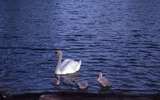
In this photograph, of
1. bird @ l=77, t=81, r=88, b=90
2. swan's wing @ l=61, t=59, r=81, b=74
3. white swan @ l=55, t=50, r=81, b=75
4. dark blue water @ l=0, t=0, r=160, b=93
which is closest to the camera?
bird @ l=77, t=81, r=88, b=90

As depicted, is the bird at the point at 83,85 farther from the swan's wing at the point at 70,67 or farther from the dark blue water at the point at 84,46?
the swan's wing at the point at 70,67

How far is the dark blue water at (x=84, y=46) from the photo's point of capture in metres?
26.8

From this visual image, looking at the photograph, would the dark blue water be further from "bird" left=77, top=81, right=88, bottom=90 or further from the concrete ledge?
the concrete ledge

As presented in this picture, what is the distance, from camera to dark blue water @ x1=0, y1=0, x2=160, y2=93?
87.8 ft

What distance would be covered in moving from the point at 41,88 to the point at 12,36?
697 inches

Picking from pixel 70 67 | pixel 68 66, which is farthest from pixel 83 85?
pixel 68 66

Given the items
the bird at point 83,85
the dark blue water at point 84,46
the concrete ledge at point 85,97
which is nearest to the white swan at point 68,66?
the dark blue water at point 84,46

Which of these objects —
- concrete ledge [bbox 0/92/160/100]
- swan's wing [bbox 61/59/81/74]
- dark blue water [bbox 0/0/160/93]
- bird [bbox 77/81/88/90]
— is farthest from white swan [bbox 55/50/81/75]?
concrete ledge [bbox 0/92/160/100]

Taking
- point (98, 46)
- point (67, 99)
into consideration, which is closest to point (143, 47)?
point (98, 46)

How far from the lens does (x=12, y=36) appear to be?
42.2 metres

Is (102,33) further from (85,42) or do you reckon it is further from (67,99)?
(67,99)

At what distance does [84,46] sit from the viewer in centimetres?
3662

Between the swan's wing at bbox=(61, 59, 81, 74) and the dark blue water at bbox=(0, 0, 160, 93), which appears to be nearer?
the dark blue water at bbox=(0, 0, 160, 93)

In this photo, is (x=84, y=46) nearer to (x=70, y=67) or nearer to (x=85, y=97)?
(x=70, y=67)
